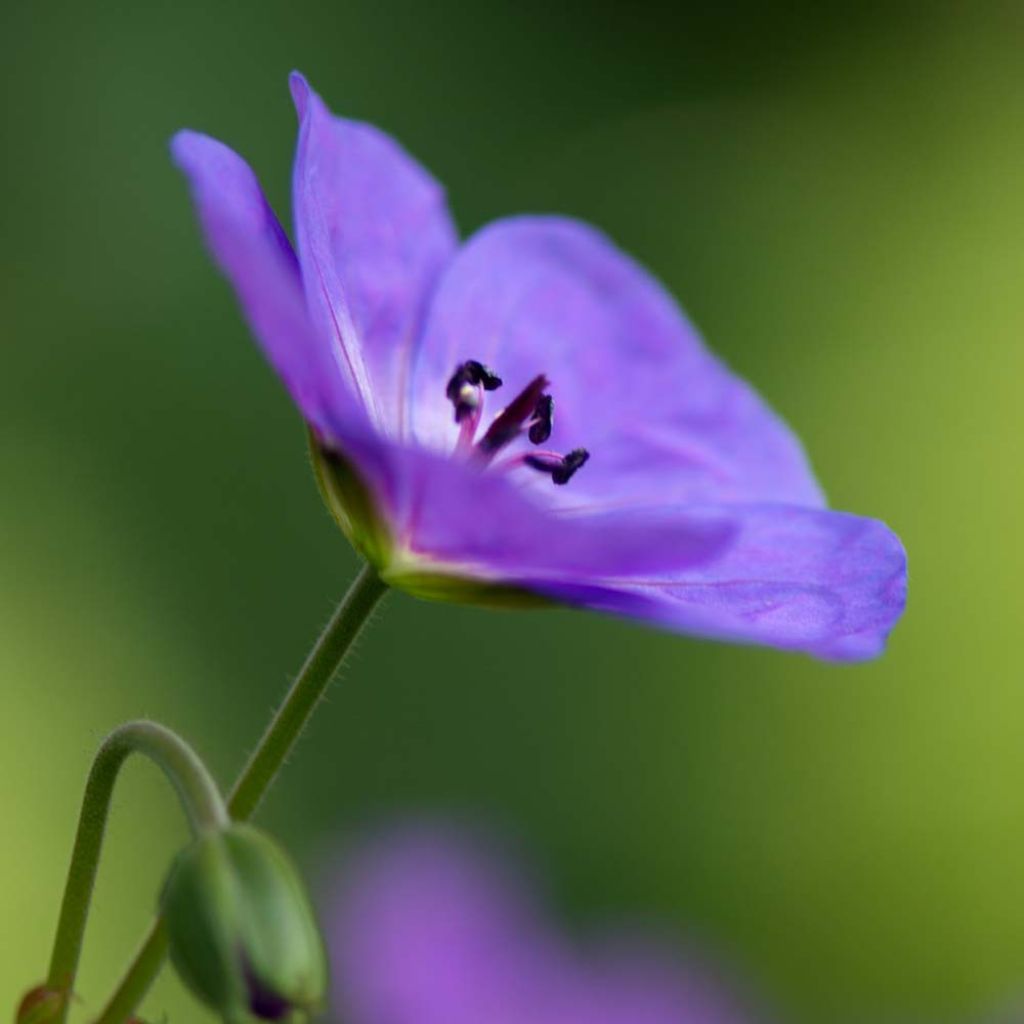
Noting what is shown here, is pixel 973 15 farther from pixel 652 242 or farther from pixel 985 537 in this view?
pixel 985 537

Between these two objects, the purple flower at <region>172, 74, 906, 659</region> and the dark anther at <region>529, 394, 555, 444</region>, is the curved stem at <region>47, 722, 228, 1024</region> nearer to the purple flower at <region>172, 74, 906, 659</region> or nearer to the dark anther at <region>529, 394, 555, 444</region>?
the purple flower at <region>172, 74, 906, 659</region>

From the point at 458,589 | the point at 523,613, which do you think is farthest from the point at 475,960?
the point at 523,613

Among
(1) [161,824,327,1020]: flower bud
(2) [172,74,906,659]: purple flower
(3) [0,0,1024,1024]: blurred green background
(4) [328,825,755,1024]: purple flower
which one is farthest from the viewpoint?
(3) [0,0,1024,1024]: blurred green background

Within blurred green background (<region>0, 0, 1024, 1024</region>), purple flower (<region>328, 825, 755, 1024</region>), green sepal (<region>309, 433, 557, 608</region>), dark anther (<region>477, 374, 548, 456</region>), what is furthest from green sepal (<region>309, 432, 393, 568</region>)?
blurred green background (<region>0, 0, 1024, 1024</region>)

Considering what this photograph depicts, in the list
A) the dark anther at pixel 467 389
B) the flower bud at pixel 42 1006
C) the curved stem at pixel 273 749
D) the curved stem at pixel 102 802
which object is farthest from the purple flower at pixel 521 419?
the flower bud at pixel 42 1006

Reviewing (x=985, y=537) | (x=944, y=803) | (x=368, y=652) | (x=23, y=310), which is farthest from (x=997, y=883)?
(x=23, y=310)

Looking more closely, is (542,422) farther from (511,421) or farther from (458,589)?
(458,589)
